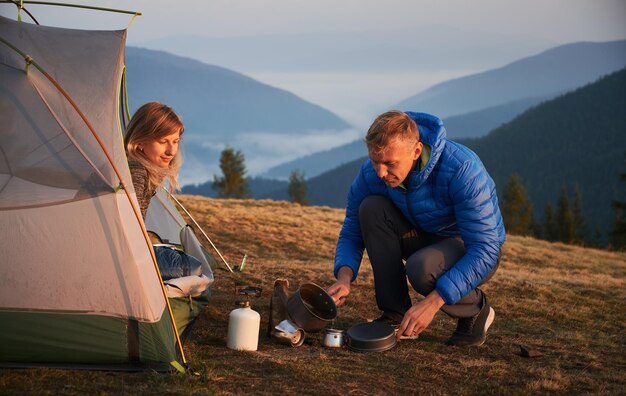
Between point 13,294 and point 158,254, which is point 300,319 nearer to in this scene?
point 158,254

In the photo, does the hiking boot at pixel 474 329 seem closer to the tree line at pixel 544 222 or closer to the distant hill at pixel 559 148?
the tree line at pixel 544 222

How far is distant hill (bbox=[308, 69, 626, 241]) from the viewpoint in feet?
477

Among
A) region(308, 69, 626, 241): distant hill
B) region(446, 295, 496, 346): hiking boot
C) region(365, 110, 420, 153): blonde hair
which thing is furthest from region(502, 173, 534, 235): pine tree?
region(365, 110, 420, 153): blonde hair

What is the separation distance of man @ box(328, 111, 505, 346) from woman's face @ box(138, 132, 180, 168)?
143 centimetres

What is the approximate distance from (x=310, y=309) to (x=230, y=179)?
72.7m

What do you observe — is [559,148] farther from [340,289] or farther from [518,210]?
[340,289]

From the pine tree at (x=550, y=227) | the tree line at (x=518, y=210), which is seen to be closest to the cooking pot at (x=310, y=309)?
the tree line at (x=518, y=210)

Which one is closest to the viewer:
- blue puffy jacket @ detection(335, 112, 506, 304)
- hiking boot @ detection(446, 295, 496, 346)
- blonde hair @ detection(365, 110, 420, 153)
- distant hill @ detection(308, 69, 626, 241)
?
blonde hair @ detection(365, 110, 420, 153)

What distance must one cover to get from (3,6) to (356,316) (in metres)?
3.90

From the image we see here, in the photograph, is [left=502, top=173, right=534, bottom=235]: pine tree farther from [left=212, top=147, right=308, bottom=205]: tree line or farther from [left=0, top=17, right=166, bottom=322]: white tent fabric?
[left=0, top=17, right=166, bottom=322]: white tent fabric

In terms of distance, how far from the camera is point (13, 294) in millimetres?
4559

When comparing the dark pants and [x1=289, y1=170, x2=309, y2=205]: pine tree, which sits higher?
the dark pants

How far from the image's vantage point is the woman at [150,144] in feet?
18.0

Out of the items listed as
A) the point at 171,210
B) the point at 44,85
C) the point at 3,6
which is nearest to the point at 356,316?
the point at 171,210
